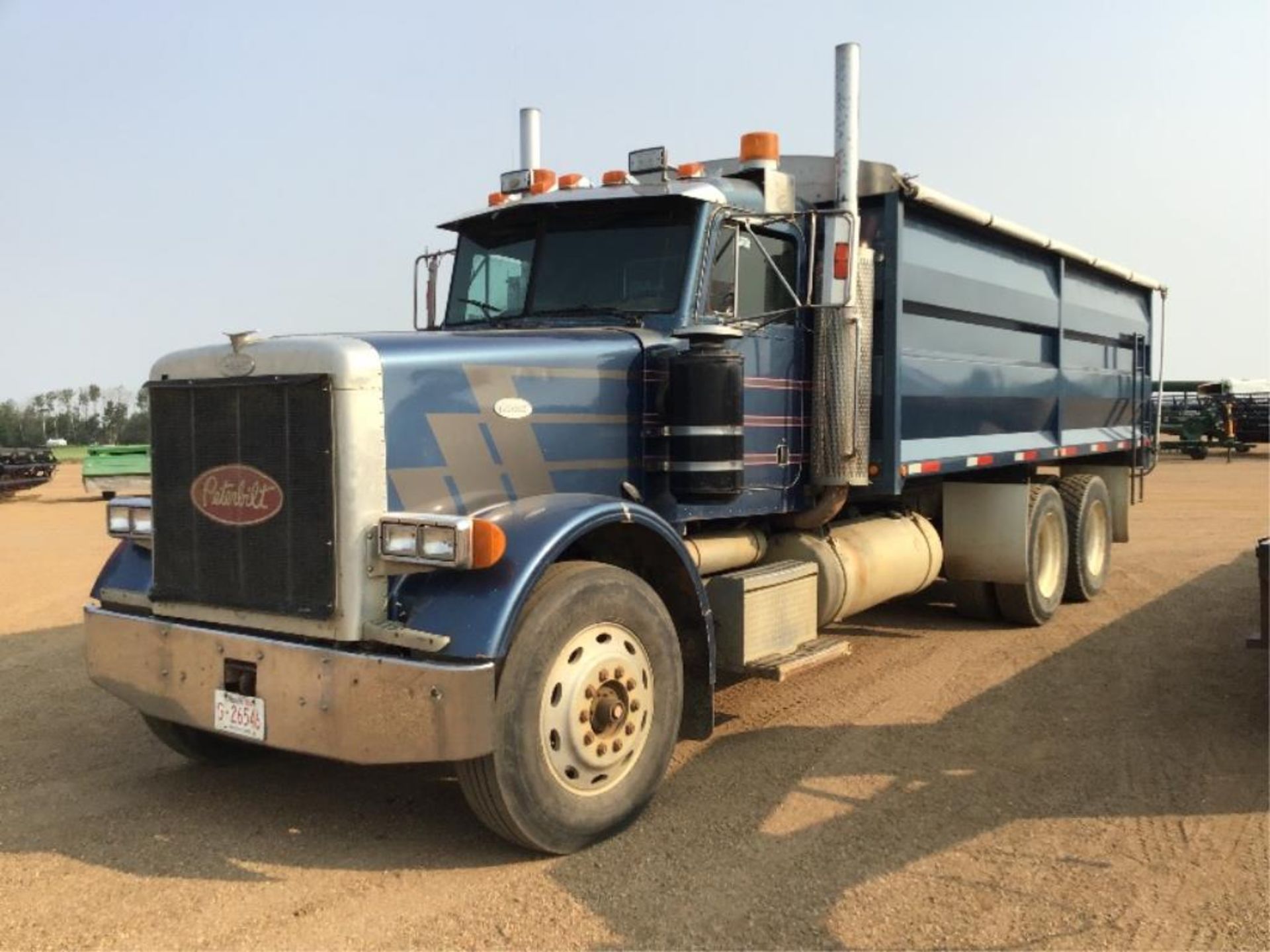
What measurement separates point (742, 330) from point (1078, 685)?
2.98 metres

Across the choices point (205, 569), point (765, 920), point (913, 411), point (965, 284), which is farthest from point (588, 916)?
point (965, 284)

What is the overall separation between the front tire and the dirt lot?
1.32 meters

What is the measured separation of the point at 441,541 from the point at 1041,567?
607cm

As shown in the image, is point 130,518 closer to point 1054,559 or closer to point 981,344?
point 981,344

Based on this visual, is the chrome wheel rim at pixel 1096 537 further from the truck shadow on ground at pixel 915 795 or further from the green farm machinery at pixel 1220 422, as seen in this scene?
the green farm machinery at pixel 1220 422

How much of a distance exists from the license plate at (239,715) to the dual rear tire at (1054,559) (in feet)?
19.0

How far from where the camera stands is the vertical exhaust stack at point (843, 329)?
5.51 m

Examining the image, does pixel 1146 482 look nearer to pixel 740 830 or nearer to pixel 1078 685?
pixel 1078 685

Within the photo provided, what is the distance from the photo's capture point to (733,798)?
178 inches

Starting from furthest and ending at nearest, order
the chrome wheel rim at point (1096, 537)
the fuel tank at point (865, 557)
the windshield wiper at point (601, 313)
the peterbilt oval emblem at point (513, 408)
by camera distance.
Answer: the chrome wheel rim at point (1096, 537) < the fuel tank at point (865, 557) < the windshield wiper at point (601, 313) < the peterbilt oval emblem at point (513, 408)

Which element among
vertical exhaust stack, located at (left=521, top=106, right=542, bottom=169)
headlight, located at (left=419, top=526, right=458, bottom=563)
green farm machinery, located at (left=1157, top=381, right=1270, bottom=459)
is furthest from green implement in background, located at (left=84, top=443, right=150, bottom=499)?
green farm machinery, located at (left=1157, top=381, right=1270, bottom=459)

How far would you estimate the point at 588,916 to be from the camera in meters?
3.47

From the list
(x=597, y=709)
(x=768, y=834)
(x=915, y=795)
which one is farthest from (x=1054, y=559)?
(x=597, y=709)

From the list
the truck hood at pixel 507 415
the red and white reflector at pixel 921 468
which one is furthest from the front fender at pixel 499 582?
the red and white reflector at pixel 921 468
